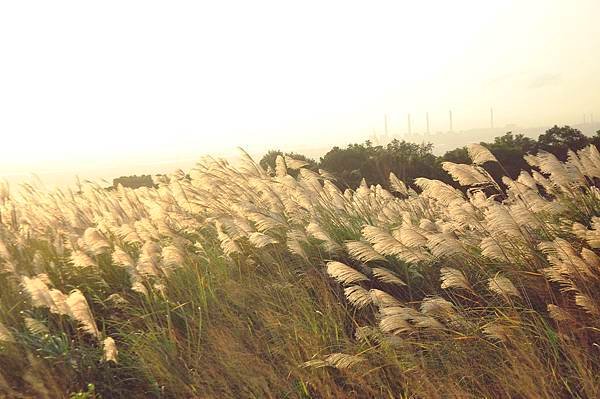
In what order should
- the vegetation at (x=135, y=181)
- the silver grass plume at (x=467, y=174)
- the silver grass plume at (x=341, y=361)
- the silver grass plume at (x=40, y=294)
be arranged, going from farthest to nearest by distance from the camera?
the vegetation at (x=135, y=181) → the silver grass plume at (x=467, y=174) → the silver grass plume at (x=40, y=294) → the silver grass plume at (x=341, y=361)

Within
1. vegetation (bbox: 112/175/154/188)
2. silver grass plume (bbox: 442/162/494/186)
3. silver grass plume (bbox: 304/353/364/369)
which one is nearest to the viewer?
silver grass plume (bbox: 304/353/364/369)

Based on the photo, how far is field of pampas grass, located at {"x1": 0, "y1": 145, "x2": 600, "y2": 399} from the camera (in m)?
3.63

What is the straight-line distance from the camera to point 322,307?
443 centimetres

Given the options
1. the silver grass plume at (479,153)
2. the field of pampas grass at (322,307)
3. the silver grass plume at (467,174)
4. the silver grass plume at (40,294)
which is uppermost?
the silver grass plume at (479,153)

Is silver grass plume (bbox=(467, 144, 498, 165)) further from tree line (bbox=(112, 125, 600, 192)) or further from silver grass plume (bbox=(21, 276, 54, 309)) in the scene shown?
tree line (bbox=(112, 125, 600, 192))

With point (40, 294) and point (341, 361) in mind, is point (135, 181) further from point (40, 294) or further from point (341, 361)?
point (341, 361)

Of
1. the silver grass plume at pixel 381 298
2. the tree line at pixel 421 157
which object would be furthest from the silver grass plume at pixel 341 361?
the tree line at pixel 421 157

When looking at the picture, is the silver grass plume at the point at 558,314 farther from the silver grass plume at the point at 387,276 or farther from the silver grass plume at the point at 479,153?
the silver grass plume at the point at 479,153

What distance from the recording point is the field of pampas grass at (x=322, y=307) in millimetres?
3635

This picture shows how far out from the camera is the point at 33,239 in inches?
271

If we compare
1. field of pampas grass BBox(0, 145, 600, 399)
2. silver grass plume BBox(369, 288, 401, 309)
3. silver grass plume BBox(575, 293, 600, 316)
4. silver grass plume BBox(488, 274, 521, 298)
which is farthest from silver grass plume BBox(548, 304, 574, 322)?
silver grass plume BBox(369, 288, 401, 309)

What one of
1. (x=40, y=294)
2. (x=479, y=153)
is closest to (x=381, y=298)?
(x=40, y=294)

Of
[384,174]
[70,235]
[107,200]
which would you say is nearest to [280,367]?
[70,235]

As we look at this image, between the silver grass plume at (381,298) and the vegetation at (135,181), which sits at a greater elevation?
the silver grass plume at (381,298)
